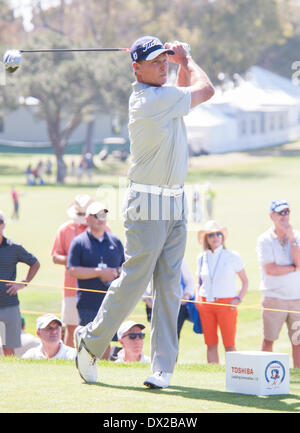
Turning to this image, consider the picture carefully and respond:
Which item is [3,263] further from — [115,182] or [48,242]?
[115,182]

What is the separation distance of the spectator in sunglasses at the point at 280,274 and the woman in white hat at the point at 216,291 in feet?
1.19

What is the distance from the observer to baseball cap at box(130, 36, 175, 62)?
16.6 ft

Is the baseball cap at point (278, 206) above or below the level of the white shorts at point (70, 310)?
above

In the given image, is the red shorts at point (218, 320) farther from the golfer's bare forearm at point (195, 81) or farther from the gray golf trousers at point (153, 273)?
the golfer's bare forearm at point (195, 81)

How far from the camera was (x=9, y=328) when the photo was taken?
28.2 feet

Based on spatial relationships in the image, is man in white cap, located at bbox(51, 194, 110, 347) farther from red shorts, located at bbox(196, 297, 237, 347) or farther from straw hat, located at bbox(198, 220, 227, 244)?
red shorts, located at bbox(196, 297, 237, 347)

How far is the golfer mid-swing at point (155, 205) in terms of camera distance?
4996 millimetres

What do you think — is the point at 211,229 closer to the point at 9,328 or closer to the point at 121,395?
the point at 9,328

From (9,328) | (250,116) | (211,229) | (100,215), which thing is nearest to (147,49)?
(100,215)

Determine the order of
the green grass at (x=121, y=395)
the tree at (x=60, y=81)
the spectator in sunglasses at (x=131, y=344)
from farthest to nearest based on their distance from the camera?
the tree at (x=60, y=81) < the spectator in sunglasses at (x=131, y=344) < the green grass at (x=121, y=395)

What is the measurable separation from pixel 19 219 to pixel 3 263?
2941cm

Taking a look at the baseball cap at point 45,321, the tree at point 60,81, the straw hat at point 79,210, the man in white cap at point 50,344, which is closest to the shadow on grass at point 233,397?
the man in white cap at point 50,344

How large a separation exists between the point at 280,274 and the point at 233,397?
13.1 feet

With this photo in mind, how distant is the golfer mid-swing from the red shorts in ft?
12.7
